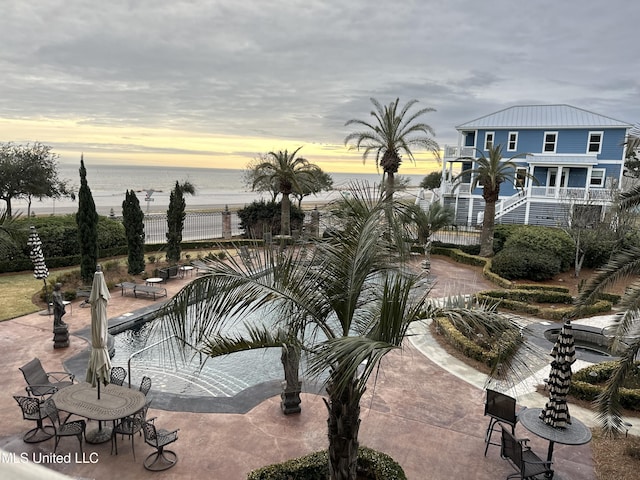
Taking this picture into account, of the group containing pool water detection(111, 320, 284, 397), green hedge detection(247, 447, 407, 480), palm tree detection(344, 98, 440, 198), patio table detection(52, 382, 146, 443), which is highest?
palm tree detection(344, 98, 440, 198)

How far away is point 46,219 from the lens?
2217cm

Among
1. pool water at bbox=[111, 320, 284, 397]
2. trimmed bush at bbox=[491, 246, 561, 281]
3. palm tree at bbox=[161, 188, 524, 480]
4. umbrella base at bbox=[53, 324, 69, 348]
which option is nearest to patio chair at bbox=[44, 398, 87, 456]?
pool water at bbox=[111, 320, 284, 397]

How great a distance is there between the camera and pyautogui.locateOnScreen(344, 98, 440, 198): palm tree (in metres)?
25.7

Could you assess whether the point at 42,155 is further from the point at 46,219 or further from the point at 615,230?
the point at 615,230

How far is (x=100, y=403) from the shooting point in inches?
308

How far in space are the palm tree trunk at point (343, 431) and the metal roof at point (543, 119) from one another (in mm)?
33880

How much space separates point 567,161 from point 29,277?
34.7 m

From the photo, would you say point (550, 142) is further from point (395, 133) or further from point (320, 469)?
point (320, 469)

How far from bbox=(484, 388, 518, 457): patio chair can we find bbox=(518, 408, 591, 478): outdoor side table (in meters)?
0.38

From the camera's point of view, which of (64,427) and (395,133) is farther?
(395,133)

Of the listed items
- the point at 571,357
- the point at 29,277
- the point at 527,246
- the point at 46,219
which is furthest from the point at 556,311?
the point at 46,219

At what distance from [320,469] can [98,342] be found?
460cm

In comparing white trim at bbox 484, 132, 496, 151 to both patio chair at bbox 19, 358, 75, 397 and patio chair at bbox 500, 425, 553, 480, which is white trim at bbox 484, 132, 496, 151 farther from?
patio chair at bbox 19, 358, 75, 397

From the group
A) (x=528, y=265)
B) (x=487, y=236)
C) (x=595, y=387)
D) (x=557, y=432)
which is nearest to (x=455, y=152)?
(x=487, y=236)
